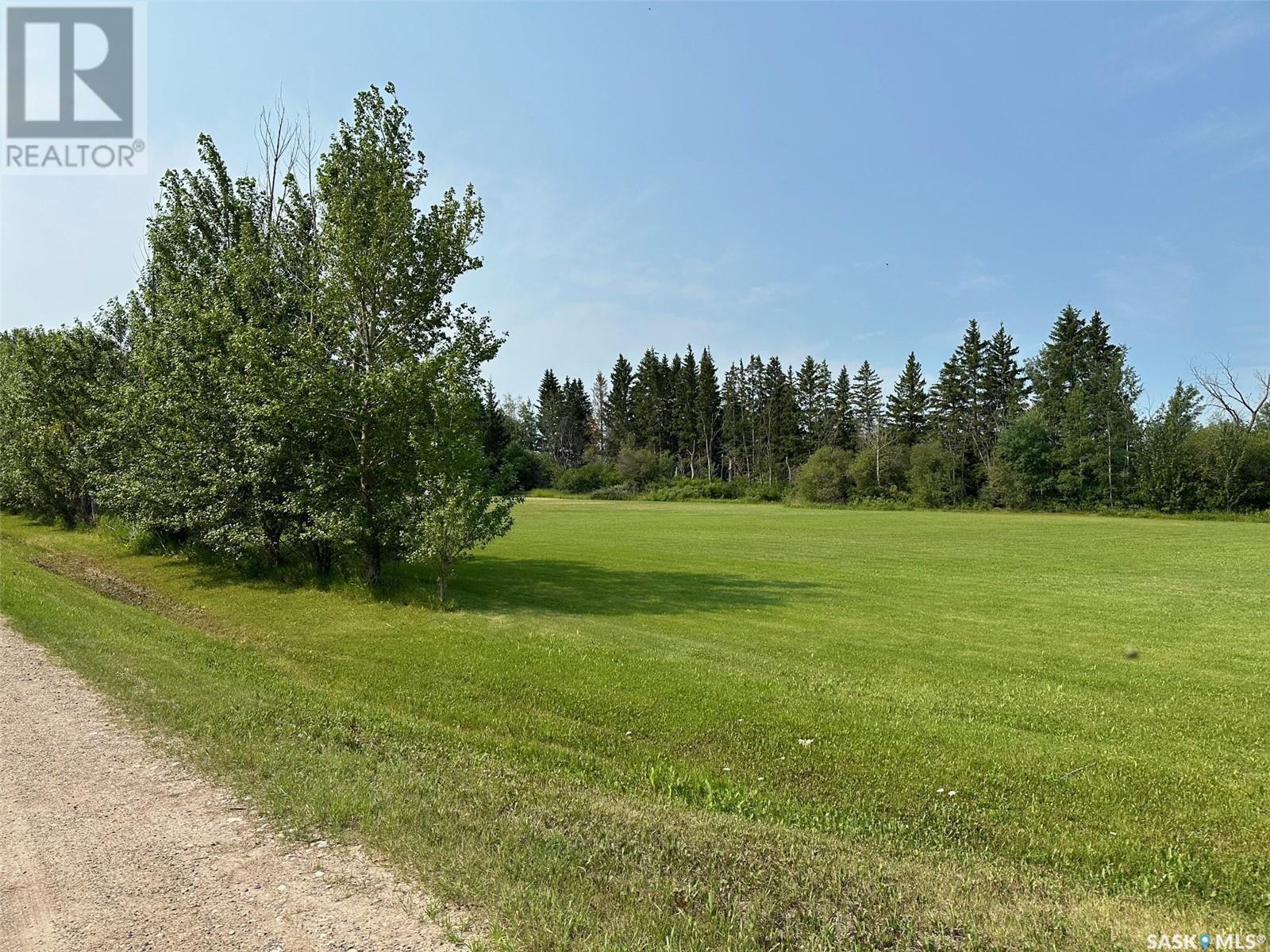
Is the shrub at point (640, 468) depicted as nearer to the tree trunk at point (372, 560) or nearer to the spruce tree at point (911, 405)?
the spruce tree at point (911, 405)

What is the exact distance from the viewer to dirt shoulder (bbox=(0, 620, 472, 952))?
12.0ft

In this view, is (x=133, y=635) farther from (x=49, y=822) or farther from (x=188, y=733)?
(x=49, y=822)

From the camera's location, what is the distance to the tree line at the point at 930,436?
7258cm

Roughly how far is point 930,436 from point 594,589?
84.9m

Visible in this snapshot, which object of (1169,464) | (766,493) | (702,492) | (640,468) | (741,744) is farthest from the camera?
(640,468)

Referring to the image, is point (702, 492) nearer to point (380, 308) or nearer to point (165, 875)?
point (380, 308)

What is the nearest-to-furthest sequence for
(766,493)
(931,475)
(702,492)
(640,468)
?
(931,475), (766,493), (702,492), (640,468)

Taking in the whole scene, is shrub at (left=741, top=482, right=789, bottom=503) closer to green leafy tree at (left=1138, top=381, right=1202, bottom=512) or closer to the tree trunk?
green leafy tree at (left=1138, top=381, right=1202, bottom=512)

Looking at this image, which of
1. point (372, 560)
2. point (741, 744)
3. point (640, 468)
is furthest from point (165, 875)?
point (640, 468)

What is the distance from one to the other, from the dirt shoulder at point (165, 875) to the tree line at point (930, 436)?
154ft

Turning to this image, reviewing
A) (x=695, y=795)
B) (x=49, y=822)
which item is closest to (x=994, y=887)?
(x=695, y=795)

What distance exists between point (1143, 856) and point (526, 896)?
4946 millimetres

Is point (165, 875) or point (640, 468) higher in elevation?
point (640, 468)

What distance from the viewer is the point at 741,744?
7.88 metres
